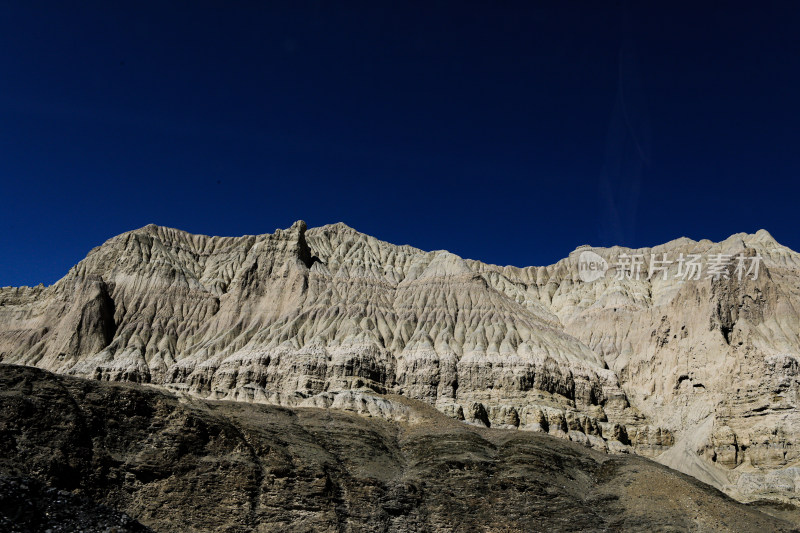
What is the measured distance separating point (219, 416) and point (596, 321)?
258ft

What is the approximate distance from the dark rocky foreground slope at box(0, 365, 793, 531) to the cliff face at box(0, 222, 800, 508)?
1766 cm

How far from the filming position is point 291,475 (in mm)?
45031

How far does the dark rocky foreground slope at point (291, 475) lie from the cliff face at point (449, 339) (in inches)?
695

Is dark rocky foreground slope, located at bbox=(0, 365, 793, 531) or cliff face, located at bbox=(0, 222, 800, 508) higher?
cliff face, located at bbox=(0, 222, 800, 508)

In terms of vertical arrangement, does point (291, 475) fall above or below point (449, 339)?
below

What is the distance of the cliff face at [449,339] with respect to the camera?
80312mm

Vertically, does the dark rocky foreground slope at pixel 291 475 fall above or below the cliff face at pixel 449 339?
below

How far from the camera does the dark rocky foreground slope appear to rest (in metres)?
39.5

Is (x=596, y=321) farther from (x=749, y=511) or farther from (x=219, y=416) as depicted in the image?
(x=219, y=416)

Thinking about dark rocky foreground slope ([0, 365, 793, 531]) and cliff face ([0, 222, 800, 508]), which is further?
cliff face ([0, 222, 800, 508])

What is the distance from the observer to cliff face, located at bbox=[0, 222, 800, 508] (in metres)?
80.3

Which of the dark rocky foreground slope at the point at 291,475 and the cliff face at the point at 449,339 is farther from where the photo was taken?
the cliff face at the point at 449,339

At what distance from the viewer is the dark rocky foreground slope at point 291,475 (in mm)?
39469

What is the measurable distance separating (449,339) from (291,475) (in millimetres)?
57539
